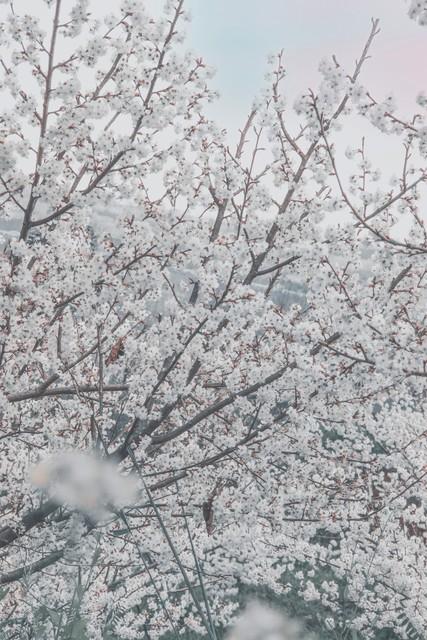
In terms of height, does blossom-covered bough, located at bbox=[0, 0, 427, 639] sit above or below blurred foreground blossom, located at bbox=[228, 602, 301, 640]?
above

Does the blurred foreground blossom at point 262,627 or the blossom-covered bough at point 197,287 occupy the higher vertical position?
the blossom-covered bough at point 197,287

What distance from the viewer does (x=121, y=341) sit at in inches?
261

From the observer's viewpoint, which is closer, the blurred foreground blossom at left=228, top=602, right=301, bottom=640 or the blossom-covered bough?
the blurred foreground blossom at left=228, top=602, right=301, bottom=640

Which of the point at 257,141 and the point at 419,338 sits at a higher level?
the point at 257,141

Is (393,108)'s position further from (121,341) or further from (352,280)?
(121,341)

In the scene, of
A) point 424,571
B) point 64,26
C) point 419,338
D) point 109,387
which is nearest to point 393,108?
point 419,338

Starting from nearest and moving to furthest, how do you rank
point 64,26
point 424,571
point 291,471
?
point 64,26, point 291,471, point 424,571

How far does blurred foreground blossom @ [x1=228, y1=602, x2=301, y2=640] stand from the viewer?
88.6 inches

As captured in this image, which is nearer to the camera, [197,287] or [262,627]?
[262,627]

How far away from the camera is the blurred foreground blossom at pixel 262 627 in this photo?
2.25 meters

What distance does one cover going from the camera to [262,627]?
226 cm

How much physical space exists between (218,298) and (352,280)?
1338mm

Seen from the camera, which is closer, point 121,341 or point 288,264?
point 288,264

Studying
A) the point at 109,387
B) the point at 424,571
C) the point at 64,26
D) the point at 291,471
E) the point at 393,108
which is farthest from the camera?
the point at 424,571
